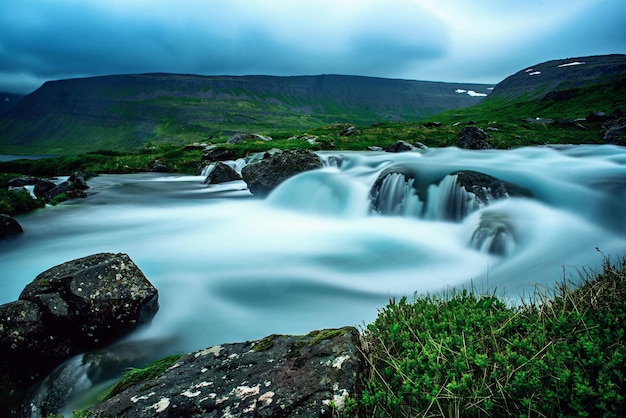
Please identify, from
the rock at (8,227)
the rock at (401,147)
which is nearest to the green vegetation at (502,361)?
the rock at (8,227)

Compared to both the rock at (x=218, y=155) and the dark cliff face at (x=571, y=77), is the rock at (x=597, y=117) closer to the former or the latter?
the rock at (x=218, y=155)

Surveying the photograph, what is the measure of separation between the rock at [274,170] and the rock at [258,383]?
1747 centimetres

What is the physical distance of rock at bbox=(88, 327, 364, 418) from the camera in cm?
294

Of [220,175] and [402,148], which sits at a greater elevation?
[402,148]

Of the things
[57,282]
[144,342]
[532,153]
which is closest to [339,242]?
[144,342]

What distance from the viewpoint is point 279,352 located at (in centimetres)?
374

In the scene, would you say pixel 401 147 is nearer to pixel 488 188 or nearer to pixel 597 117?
pixel 488 188

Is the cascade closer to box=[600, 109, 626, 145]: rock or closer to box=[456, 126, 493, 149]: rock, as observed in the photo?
box=[456, 126, 493, 149]: rock

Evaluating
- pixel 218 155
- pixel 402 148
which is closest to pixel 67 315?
pixel 402 148

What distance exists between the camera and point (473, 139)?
3341 centimetres

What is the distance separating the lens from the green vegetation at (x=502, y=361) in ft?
8.51

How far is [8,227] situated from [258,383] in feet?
49.6

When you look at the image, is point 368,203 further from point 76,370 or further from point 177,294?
point 76,370

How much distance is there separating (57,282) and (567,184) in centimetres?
1768
